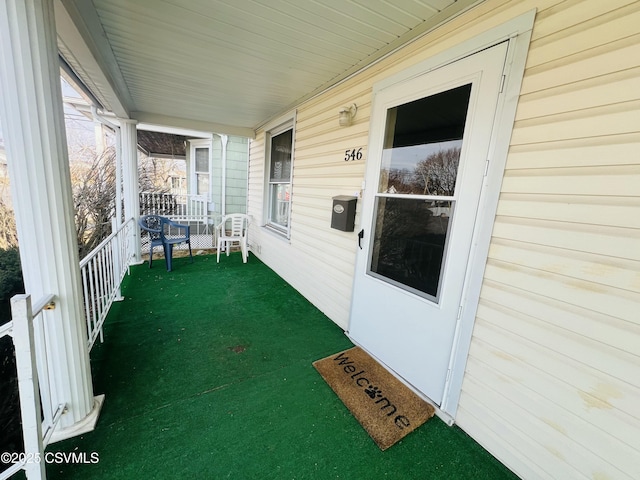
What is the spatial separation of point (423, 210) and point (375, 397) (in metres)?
1.45

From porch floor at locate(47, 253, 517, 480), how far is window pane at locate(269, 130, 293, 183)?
2.49 metres

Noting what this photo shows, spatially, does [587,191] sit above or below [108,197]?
above

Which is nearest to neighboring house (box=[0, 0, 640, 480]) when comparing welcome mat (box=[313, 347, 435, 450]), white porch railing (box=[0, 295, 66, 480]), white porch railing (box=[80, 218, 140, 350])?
welcome mat (box=[313, 347, 435, 450])

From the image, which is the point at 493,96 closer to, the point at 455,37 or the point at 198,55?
the point at 455,37

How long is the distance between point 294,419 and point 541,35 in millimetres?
2588

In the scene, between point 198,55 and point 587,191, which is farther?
point 198,55

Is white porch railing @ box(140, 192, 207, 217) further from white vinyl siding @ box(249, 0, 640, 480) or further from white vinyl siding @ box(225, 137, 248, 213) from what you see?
white vinyl siding @ box(249, 0, 640, 480)

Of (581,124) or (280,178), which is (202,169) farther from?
(581,124)

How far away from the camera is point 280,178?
4535 mm

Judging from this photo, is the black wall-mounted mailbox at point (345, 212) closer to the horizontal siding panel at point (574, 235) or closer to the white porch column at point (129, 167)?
the horizontal siding panel at point (574, 235)

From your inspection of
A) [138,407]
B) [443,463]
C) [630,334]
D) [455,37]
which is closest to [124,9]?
[455,37]

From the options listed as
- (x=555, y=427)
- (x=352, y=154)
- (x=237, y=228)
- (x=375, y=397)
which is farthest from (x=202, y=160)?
(x=555, y=427)

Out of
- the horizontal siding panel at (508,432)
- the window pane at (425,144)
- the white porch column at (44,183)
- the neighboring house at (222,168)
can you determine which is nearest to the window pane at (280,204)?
the neighboring house at (222,168)

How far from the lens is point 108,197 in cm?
444
